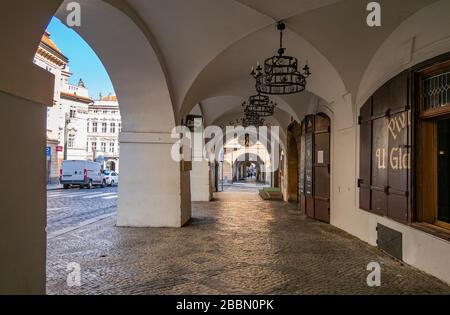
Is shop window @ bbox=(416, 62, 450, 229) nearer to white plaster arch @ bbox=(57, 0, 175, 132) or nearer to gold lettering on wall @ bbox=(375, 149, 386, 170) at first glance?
gold lettering on wall @ bbox=(375, 149, 386, 170)

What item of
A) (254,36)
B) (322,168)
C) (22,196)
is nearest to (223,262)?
(22,196)

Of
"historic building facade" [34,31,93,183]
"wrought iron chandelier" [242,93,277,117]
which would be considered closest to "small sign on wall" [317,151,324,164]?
"wrought iron chandelier" [242,93,277,117]

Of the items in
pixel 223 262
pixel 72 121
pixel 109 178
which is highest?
pixel 72 121

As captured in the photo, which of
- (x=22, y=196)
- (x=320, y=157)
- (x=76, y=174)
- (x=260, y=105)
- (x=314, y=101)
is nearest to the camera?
(x=22, y=196)

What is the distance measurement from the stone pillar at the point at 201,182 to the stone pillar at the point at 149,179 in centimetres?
634

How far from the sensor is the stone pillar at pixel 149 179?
804 centimetres

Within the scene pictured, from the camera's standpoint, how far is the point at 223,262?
501 cm

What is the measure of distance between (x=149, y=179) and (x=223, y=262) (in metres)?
3.74

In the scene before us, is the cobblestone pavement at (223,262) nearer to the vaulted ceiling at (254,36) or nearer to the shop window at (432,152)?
the shop window at (432,152)

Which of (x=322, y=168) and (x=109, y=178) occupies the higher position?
(x=322, y=168)

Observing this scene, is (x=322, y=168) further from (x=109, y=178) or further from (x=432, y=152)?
(x=109, y=178)

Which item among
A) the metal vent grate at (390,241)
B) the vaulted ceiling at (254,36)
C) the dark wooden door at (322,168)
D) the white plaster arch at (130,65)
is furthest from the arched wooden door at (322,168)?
the white plaster arch at (130,65)

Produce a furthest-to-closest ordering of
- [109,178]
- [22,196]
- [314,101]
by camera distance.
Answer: [109,178] → [314,101] → [22,196]
